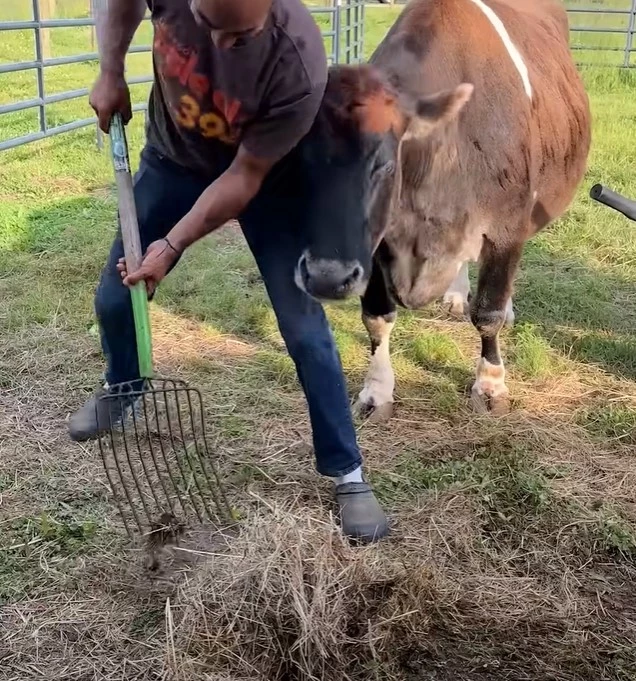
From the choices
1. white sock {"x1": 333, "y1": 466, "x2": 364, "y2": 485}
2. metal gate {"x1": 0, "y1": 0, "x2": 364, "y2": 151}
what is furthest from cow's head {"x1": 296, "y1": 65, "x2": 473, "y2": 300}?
metal gate {"x1": 0, "y1": 0, "x2": 364, "y2": 151}

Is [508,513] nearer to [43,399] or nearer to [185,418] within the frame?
[185,418]

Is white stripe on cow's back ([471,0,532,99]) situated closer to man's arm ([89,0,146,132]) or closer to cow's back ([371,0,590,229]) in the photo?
cow's back ([371,0,590,229])

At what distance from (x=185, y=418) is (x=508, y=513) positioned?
142cm

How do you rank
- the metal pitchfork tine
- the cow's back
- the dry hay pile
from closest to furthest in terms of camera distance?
the dry hay pile < the metal pitchfork tine < the cow's back

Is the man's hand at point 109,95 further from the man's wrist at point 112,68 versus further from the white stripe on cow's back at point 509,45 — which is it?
the white stripe on cow's back at point 509,45

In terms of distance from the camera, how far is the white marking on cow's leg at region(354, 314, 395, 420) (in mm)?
3822

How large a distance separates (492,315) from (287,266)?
1.46 meters

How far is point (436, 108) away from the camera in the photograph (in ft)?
10.3

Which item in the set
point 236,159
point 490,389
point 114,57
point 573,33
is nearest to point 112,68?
point 114,57

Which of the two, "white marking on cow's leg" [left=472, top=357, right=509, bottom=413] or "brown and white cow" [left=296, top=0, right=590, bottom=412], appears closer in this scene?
"brown and white cow" [left=296, top=0, right=590, bottom=412]

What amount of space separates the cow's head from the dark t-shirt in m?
0.35

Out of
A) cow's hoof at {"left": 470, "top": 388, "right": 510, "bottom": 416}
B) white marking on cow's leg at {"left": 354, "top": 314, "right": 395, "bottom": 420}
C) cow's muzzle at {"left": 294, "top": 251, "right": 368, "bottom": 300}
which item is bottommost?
cow's hoof at {"left": 470, "top": 388, "right": 510, "bottom": 416}

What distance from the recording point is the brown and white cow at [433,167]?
281 cm

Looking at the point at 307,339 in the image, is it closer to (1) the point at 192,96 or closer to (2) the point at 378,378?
(1) the point at 192,96
